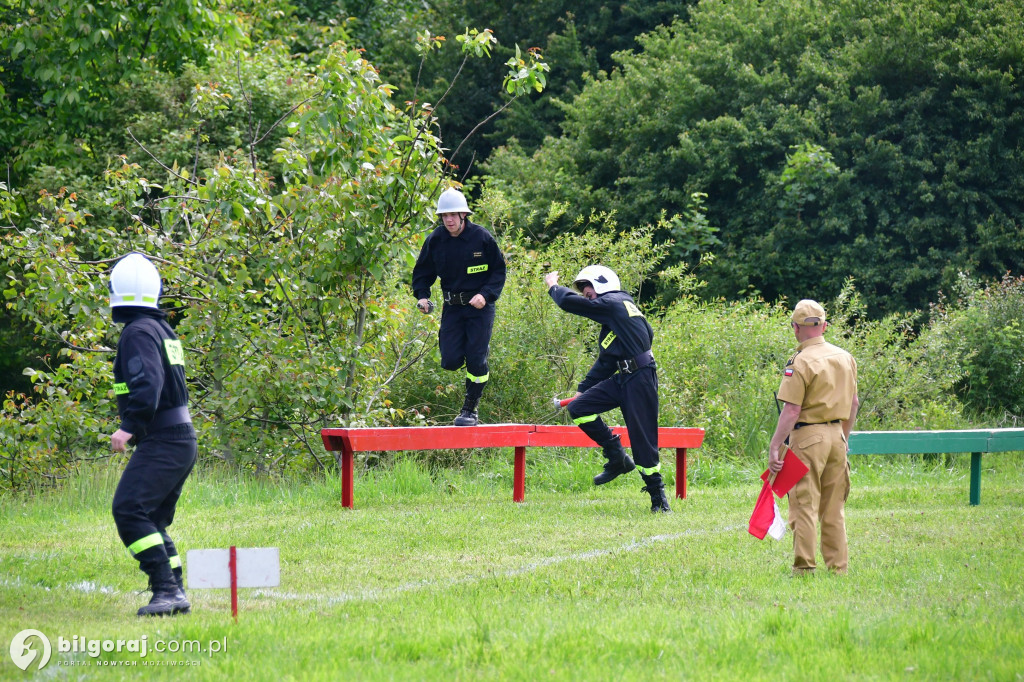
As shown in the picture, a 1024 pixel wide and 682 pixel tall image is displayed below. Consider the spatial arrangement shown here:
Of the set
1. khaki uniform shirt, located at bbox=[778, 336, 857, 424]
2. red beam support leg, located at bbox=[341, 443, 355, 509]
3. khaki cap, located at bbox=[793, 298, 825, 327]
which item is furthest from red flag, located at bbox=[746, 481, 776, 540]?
red beam support leg, located at bbox=[341, 443, 355, 509]

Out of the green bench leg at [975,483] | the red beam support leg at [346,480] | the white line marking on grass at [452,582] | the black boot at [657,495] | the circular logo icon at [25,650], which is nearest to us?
the circular logo icon at [25,650]

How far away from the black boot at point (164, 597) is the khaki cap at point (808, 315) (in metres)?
4.11

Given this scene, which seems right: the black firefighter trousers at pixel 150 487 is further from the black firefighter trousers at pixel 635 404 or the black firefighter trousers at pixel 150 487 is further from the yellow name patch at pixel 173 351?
the black firefighter trousers at pixel 635 404

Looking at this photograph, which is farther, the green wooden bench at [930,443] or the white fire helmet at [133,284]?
the green wooden bench at [930,443]

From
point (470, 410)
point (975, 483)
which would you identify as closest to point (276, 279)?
point (470, 410)

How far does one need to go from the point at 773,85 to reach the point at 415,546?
18.3 metres

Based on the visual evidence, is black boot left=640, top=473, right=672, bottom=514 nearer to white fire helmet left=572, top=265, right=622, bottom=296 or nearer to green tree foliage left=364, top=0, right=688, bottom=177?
white fire helmet left=572, top=265, right=622, bottom=296

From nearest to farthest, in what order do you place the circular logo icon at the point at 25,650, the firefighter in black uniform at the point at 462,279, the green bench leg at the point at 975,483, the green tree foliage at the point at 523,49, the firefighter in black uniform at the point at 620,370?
the circular logo icon at the point at 25,650
the firefighter in black uniform at the point at 620,370
the firefighter in black uniform at the point at 462,279
the green bench leg at the point at 975,483
the green tree foliage at the point at 523,49

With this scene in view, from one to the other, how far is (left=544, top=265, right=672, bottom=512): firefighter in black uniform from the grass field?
0.69m

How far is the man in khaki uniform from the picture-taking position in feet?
21.7

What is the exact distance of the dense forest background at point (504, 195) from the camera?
1152 cm

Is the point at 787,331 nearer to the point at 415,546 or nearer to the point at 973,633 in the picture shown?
the point at 415,546

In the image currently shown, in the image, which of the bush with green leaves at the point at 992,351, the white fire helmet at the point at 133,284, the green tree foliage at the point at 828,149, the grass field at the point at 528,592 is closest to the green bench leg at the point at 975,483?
the grass field at the point at 528,592

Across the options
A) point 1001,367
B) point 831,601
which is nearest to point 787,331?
point 1001,367
